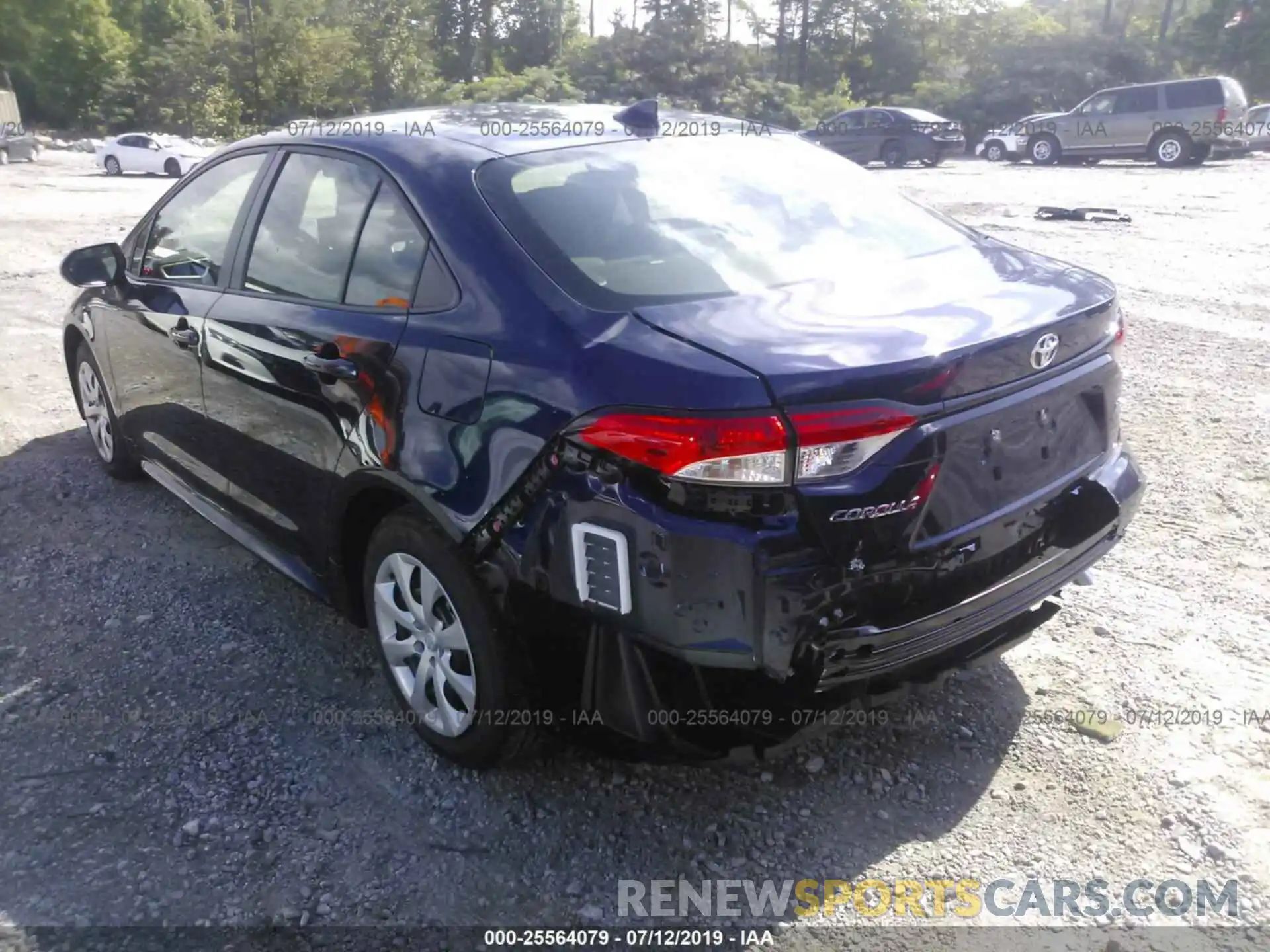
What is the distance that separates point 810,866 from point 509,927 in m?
0.76

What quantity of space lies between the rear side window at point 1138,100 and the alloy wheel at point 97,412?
2476cm

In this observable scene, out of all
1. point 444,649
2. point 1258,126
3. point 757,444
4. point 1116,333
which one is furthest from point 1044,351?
point 1258,126

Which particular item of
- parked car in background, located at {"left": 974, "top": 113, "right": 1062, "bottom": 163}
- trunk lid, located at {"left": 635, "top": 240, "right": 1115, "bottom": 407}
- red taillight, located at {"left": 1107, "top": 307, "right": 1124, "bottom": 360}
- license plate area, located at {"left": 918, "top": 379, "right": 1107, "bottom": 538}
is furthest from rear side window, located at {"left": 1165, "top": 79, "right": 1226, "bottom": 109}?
license plate area, located at {"left": 918, "top": 379, "right": 1107, "bottom": 538}

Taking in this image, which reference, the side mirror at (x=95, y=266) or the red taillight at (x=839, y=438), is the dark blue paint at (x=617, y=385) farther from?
the side mirror at (x=95, y=266)

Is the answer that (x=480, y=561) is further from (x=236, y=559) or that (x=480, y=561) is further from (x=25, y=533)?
(x=25, y=533)

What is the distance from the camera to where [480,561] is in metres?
2.57

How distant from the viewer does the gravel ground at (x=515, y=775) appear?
2555 mm

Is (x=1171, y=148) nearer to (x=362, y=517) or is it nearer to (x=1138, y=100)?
(x=1138, y=100)

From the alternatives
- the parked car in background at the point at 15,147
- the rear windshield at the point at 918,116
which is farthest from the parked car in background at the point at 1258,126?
the parked car in background at the point at 15,147

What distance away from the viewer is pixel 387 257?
2.95 m

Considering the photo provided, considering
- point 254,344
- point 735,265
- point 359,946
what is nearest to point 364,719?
point 359,946

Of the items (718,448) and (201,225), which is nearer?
(718,448)

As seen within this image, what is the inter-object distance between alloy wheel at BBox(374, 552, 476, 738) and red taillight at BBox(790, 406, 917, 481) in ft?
3.57

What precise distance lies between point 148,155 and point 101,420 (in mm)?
26302
